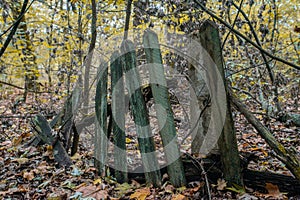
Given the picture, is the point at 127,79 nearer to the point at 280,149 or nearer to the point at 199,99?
the point at 199,99

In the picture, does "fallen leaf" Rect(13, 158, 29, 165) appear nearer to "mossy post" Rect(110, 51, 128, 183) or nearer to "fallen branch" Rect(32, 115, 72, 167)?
"fallen branch" Rect(32, 115, 72, 167)

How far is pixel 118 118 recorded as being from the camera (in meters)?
2.64

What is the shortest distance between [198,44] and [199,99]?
0.53 meters

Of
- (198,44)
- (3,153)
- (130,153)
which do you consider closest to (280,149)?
(198,44)

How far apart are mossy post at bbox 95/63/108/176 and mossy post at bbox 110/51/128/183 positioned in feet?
0.47

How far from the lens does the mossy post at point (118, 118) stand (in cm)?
264

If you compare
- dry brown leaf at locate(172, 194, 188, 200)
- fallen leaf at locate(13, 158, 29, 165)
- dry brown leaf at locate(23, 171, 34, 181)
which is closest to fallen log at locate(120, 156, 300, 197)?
dry brown leaf at locate(172, 194, 188, 200)

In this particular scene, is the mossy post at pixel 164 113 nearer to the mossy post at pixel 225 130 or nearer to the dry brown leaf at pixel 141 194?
the dry brown leaf at pixel 141 194

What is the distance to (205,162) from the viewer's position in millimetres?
2467

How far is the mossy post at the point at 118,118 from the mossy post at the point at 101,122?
144 millimetres

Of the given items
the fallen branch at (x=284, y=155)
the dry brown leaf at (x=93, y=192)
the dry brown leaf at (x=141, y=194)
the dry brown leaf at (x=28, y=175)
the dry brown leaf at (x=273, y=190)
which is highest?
the fallen branch at (x=284, y=155)

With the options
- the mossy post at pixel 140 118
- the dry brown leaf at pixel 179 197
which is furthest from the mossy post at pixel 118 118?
the dry brown leaf at pixel 179 197

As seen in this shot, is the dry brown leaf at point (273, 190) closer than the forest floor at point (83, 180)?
Yes

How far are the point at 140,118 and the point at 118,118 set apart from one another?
0.81ft
